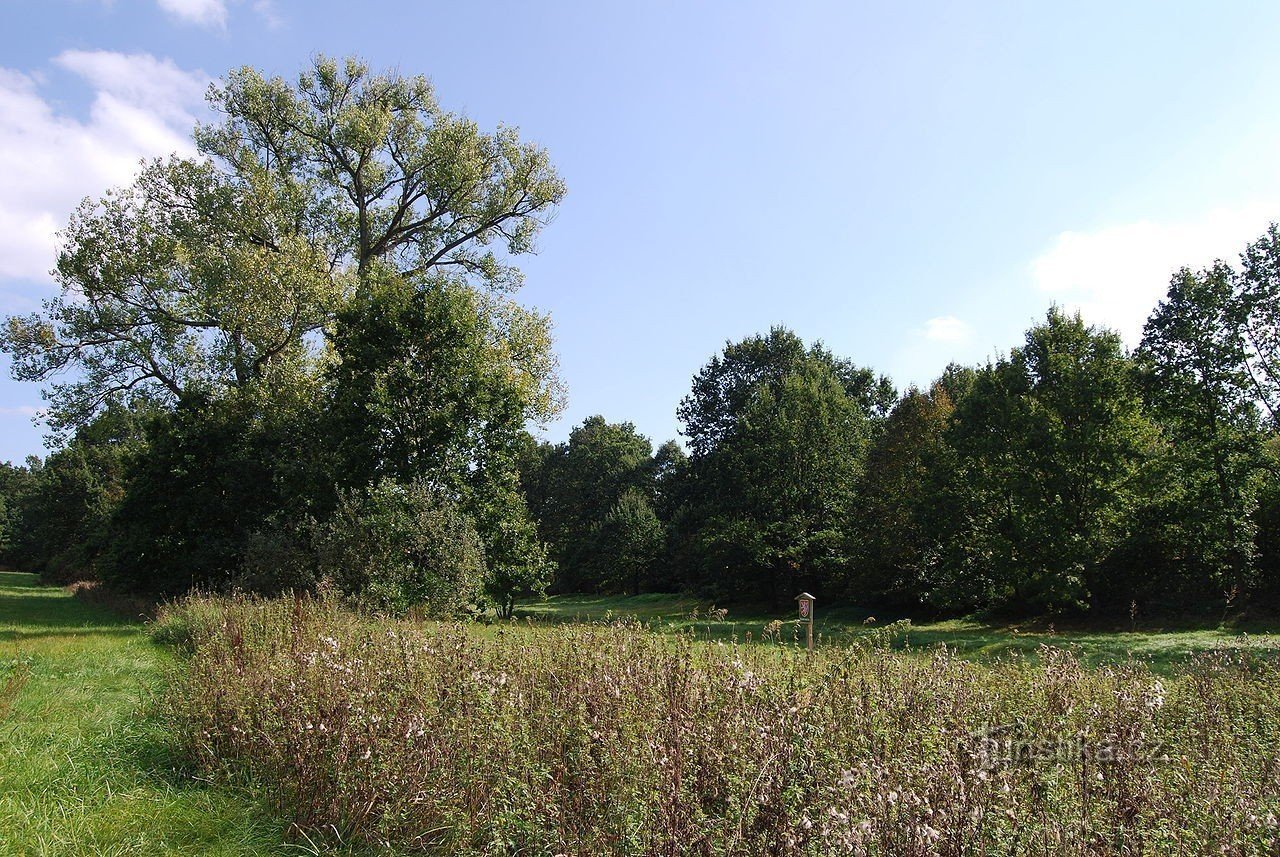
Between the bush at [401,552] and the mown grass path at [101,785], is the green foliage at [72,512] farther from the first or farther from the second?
the mown grass path at [101,785]

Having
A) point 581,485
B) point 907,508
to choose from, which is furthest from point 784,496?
point 581,485

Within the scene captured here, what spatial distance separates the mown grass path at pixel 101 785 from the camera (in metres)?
4.40

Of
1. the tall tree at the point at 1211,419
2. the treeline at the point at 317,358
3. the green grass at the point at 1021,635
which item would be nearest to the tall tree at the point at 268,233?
the treeline at the point at 317,358

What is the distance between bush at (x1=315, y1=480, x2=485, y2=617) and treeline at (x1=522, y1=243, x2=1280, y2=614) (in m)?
14.3

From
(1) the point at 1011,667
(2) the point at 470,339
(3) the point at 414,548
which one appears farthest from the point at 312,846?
(2) the point at 470,339

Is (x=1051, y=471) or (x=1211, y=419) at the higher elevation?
(x=1211, y=419)

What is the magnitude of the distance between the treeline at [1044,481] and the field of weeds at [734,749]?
45.5 ft

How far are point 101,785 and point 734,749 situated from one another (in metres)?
4.73

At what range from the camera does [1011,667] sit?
18.9ft

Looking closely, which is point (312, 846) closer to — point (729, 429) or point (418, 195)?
point (418, 195)

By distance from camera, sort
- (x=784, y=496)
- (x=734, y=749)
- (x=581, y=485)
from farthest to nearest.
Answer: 1. (x=581, y=485)
2. (x=784, y=496)
3. (x=734, y=749)

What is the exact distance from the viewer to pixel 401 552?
14977 millimetres

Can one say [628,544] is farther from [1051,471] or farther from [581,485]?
[1051,471]

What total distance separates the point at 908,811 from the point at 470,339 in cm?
1721
